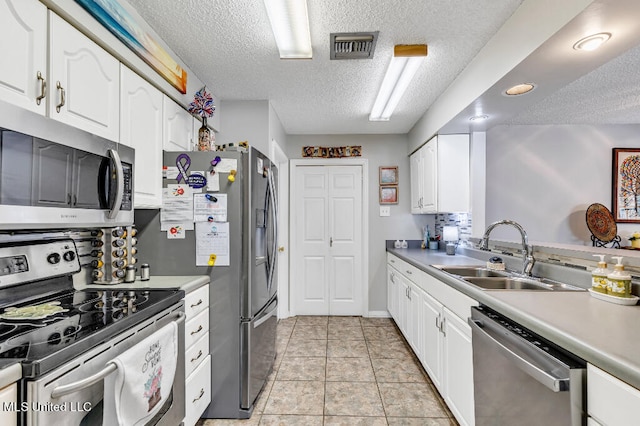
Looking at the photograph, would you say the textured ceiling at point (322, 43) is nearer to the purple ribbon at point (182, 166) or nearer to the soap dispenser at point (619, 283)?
the purple ribbon at point (182, 166)

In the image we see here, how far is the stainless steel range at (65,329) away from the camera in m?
0.88

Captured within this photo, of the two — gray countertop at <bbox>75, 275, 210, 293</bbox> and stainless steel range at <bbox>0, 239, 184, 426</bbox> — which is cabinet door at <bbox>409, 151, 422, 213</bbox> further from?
stainless steel range at <bbox>0, 239, 184, 426</bbox>

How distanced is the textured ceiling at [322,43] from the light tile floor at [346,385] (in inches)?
94.5

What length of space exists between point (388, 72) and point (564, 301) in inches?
71.4

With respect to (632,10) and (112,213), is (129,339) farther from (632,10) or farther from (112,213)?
(632,10)

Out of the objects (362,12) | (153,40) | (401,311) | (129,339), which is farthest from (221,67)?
(401,311)

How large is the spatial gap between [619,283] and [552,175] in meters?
2.86

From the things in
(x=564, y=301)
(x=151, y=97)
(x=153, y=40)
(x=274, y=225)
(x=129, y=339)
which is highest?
(x=153, y=40)

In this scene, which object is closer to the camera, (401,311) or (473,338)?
(473,338)

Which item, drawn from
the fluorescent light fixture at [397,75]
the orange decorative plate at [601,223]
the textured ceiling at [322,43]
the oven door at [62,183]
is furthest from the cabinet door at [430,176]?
the oven door at [62,183]

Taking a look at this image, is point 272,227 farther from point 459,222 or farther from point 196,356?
point 459,222

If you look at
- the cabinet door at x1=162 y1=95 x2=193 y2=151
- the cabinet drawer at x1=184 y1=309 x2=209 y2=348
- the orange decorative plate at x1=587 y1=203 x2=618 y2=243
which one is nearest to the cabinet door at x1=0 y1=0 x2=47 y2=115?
the cabinet door at x1=162 y1=95 x2=193 y2=151

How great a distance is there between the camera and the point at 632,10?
1263mm

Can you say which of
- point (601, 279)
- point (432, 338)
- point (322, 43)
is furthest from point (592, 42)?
point (432, 338)
